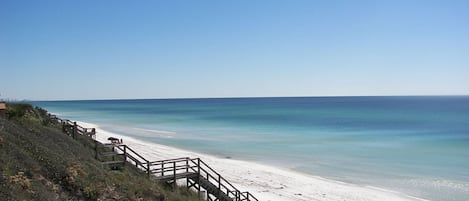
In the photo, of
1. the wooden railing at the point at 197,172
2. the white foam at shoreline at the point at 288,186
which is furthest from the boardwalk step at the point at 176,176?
the white foam at shoreline at the point at 288,186

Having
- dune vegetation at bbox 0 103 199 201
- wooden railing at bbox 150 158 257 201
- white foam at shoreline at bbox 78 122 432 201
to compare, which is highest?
dune vegetation at bbox 0 103 199 201

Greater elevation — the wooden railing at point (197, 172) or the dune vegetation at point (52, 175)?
the dune vegetation at point (52, 175)

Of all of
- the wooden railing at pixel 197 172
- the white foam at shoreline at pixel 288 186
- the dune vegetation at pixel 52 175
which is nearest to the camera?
the dune vegetation at pixel 52 175

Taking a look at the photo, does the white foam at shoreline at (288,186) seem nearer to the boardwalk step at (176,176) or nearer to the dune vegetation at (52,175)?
the boardwalk step at (176,176)

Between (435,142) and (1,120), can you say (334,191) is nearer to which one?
(1,120)

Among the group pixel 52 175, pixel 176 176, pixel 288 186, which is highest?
pixel 52 175

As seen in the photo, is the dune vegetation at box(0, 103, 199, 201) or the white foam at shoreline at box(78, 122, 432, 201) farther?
the white foam at shoreline at box(78, 122, 432, 201)

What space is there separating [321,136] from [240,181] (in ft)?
106

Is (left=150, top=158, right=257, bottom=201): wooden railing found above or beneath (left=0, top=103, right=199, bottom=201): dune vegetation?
beneath

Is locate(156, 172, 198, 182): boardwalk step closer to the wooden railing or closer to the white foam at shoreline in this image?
the wooden railing

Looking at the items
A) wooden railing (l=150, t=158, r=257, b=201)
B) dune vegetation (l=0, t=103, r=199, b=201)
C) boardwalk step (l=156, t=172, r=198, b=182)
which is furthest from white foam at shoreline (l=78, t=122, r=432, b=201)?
dune vegetation (l=0, t=103, r=199, b=201)

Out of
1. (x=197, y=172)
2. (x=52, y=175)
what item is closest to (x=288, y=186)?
(x=197, y=172)

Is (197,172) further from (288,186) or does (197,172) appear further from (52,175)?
(288,186)

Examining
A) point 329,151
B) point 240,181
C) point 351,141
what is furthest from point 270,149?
point 240,181
